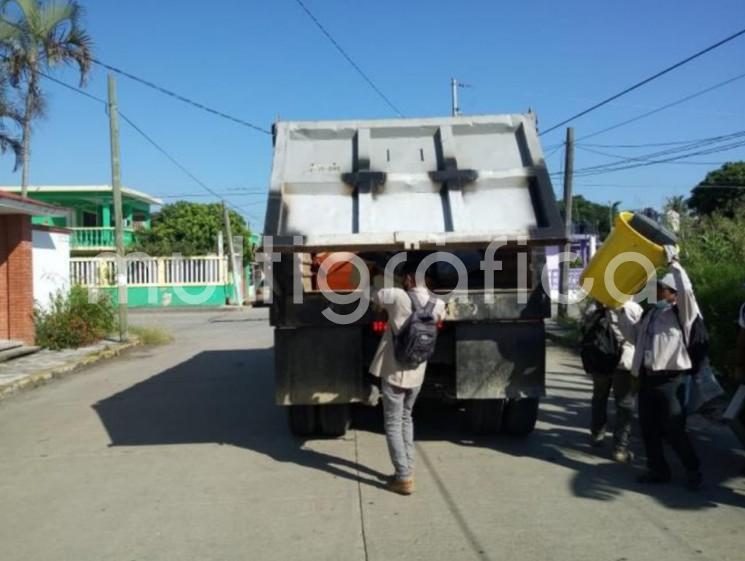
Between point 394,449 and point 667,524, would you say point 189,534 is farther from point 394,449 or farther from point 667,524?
point 667,524

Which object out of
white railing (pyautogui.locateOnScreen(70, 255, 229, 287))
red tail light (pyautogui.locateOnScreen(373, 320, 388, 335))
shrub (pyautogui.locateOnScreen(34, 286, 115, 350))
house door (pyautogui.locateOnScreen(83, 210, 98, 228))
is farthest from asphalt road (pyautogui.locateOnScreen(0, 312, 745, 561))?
house door (pyautogui.locateOnScreen(83, 210, 98, 228))

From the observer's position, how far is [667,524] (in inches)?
190

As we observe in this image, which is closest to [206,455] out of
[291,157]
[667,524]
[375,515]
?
[375,515]

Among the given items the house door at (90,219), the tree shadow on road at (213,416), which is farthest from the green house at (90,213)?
the tree shadow on road at (213,416)

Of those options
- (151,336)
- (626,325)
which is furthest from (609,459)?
(151,336)

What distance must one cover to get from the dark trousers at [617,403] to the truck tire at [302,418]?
2.52 m

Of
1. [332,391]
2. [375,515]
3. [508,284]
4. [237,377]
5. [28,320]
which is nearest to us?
[375,515]

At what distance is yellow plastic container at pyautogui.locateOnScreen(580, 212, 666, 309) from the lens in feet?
19.7

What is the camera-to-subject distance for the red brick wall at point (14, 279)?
15359 mm

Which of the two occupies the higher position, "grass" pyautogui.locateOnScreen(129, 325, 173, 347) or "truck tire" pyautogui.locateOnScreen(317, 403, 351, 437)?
"truck tire" pyautogui.locateOnScreen(317, 403, 351, 437)

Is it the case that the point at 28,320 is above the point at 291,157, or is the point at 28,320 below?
below

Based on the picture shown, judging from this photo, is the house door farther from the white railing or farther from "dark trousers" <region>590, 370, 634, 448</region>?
"dark trousers" <region>590, 370, 634, 448</region>

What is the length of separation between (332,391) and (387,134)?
2561 mm

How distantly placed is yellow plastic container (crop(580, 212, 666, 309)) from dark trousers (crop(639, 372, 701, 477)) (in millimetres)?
850
